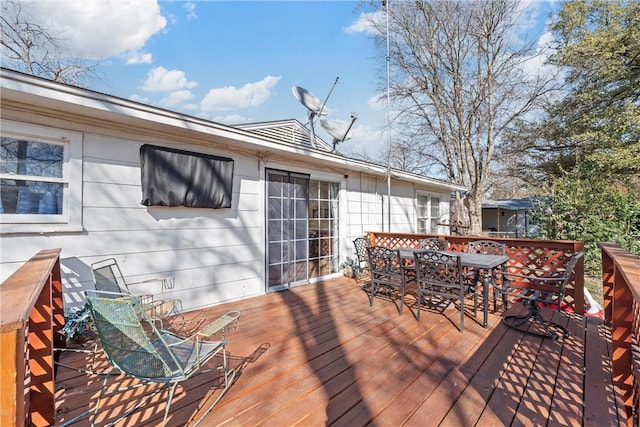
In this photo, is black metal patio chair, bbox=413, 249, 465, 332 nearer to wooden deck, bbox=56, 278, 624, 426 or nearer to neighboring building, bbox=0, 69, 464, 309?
wooden deck, bbox=56, 278, 624, 426

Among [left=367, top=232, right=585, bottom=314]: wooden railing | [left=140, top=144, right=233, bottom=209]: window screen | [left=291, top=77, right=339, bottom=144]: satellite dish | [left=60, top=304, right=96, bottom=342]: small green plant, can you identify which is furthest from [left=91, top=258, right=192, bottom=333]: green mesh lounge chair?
[left=367, top=232, right=585, bottom=314]: wooden railing

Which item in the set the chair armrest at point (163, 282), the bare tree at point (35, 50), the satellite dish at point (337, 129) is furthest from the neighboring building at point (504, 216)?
the bare tree at point (35, 50)

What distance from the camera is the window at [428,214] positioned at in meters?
8.74

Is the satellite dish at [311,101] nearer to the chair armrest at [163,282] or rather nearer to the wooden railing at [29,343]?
the chair armrest at [163,282]

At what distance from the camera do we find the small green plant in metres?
2.76

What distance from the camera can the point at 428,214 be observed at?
8.96 meters

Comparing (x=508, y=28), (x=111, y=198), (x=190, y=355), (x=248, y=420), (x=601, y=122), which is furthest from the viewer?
(x=508, y=28)

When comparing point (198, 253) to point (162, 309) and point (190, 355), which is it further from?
point (190, 355)

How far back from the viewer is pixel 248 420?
6.00 feet

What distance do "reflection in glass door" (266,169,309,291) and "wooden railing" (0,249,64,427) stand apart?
2.66 m

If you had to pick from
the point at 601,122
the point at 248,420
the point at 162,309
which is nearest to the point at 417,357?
the point at 248,420

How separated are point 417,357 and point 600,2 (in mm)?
13996

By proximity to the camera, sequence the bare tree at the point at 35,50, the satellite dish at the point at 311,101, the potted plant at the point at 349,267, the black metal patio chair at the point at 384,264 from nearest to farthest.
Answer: the black metal patio chair at the point at 384,264, the satellite dish at the point at 311,101, the potted plant at the point at 349,267, the bare tree at the point at 35,50

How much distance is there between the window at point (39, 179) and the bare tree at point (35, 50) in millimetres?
6130
